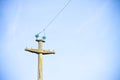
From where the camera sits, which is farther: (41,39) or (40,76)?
(41,39)

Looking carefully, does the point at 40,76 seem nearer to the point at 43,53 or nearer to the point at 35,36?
the point at 43,53

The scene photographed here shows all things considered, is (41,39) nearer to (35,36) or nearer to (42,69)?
(35,36)

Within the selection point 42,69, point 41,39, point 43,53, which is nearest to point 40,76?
point 42,69

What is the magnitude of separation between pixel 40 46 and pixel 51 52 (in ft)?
3.31

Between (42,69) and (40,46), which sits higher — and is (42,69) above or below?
below

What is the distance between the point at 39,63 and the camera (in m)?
15.7

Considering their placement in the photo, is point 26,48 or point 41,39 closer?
point 26,48

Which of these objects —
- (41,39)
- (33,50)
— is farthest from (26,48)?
(41,39)

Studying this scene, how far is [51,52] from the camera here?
16.1 meters

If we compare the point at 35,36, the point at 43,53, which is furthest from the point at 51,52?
the point at 35,36

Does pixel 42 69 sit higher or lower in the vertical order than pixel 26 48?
lower

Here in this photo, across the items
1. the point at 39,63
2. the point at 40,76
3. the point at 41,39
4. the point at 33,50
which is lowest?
the point at 40,76

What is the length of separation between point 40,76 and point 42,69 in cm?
60

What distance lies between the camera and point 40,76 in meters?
15.2
